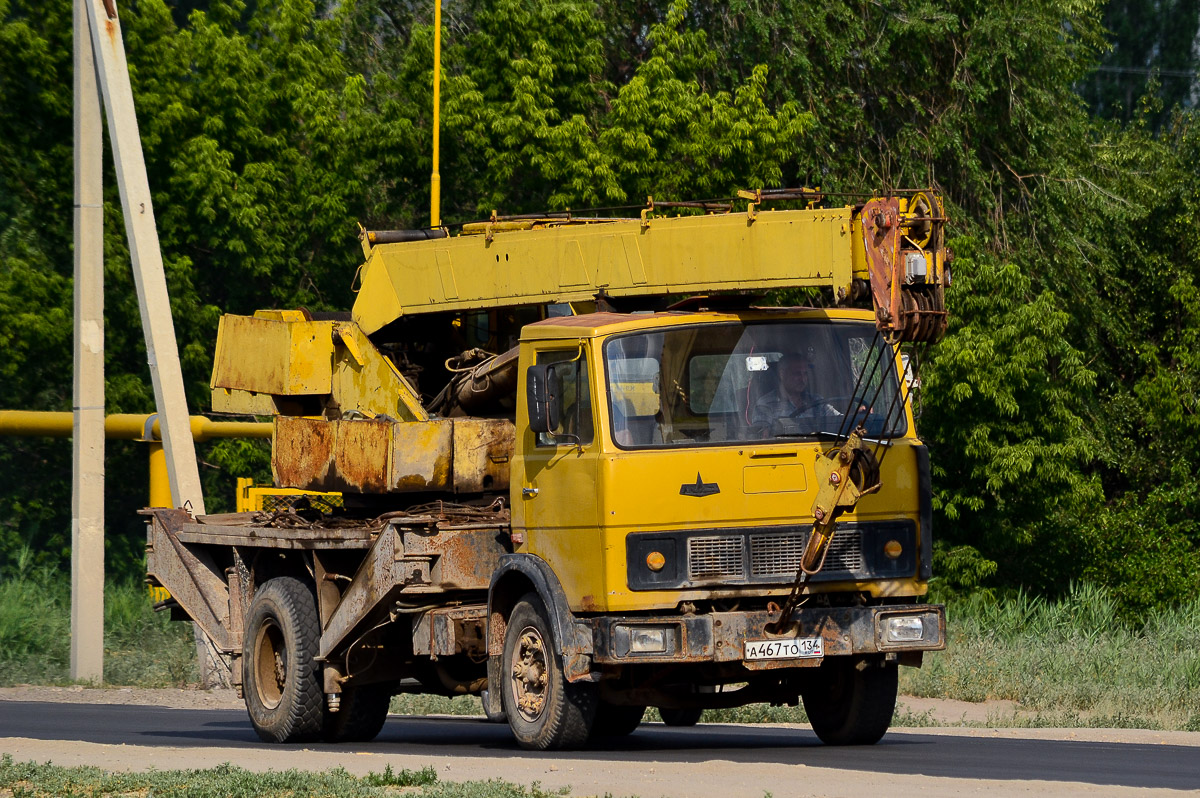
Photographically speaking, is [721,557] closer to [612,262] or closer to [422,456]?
[612,262]

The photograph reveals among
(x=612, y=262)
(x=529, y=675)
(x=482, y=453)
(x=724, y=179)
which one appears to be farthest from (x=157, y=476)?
(x=529, y=675)

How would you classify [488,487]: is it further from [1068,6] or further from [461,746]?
[1068,6]

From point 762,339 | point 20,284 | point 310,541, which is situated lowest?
point 310,541

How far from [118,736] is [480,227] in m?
4.66

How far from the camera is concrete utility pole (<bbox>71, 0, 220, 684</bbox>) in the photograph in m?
21.0

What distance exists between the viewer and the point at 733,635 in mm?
10594

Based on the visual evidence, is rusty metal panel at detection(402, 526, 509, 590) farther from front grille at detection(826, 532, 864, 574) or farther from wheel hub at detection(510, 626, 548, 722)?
front grille at detection(826, 532, 864, 574)

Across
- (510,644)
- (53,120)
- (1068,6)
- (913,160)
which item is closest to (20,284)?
(53,120)

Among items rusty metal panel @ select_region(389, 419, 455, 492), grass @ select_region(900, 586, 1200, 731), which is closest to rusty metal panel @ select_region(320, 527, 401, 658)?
rusty metal panel @ select_region(389, 419, 455, 492)

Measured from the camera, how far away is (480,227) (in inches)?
533

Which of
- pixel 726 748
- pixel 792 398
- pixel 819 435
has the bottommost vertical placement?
pixel 726 748

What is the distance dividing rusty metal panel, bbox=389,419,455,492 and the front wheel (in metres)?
2.86

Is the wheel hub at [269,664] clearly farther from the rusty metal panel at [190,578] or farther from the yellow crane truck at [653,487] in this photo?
the yellow crane truck at [653,487]

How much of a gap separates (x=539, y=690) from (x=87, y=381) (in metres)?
12.3
